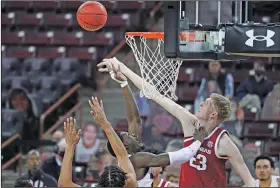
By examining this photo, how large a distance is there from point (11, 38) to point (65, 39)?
1.07 metres

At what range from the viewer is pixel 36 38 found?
1642 centimetres

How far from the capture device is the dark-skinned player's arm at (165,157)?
273 inches

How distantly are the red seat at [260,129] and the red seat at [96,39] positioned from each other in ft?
11.1

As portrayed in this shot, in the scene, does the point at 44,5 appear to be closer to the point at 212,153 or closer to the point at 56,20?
the point at 56,20

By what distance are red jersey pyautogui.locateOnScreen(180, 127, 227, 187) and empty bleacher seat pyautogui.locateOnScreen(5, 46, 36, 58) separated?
8.96 m

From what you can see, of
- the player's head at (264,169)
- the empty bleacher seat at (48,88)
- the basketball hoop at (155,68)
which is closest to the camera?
the basketball hoop at (155,68)

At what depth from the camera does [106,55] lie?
15.5 meters

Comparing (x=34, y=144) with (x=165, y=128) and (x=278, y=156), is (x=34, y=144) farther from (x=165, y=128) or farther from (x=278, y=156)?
(x=278, y=156)

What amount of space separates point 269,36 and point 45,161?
5124 millimetres

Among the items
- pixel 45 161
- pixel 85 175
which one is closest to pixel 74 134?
pixel 45 161

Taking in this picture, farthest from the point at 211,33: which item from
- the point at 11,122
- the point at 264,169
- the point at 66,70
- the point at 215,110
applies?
the point at 66,70

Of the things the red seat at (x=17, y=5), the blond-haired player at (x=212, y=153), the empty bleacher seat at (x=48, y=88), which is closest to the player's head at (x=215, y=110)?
the blond-haired player at (x=212, y=153)

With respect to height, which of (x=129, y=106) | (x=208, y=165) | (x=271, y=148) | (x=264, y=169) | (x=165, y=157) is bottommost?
(x=271, y=148)

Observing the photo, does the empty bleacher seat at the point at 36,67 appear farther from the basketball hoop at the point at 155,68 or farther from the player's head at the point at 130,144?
the player's head at the point at 130,144
